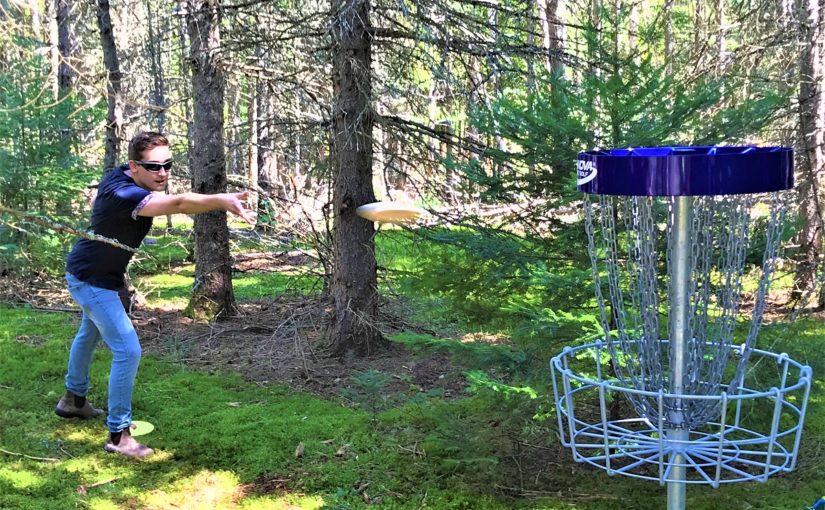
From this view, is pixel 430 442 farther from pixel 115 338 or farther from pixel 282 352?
pixel 282 352

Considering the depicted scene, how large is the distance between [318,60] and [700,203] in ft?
15.4

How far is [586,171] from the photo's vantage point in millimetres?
1719

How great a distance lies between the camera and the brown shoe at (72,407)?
4434 millimetres

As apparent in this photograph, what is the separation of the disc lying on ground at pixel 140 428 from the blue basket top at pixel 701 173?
12.0 ft

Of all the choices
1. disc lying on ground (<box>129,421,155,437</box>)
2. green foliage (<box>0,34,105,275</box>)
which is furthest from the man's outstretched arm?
green foliage (<box>0,34,105,275</box>)

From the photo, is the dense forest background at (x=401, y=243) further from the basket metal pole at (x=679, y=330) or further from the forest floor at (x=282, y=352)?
the basket metal pole at (x=679, y=330)

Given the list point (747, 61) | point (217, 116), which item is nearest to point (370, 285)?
point (217, 116)

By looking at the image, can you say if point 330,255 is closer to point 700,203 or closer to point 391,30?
point 391,30

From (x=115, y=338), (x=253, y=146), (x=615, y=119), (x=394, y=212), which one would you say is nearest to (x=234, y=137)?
(x=253, y=146)

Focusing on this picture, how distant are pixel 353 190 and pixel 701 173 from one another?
166 inches

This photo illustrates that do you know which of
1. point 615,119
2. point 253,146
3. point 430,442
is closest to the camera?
point 615,119

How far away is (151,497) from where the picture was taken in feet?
11.5

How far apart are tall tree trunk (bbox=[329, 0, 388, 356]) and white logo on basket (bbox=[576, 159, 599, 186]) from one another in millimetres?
3593

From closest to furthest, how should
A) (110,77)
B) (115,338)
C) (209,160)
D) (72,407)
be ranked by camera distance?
1. (115,338)
2. (72,407)
3. (209,160)
4. (110,77)
